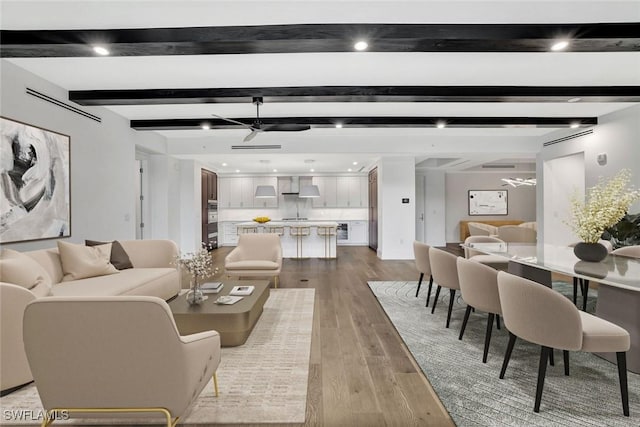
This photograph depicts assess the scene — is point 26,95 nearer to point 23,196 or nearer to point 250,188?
point 23,196

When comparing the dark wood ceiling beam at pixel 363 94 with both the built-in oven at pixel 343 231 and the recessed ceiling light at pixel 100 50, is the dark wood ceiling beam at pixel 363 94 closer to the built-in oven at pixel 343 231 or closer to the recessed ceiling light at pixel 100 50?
the recessed ceiling light at pixel 100 50

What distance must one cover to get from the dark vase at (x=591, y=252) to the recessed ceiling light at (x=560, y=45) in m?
1.74

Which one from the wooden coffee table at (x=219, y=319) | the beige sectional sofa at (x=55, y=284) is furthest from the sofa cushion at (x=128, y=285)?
the wooden coffee table at (x=219, y=319)

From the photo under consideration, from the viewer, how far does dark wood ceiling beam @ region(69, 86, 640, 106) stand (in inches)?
159

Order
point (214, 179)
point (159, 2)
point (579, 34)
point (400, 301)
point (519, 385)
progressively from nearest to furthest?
point (519, 385) → point (159, 2) → point (579, 34) → point (400, 301) → point (214, 179)

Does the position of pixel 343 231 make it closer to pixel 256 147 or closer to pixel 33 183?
pixel 256 147

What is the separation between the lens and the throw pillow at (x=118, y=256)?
13.0 feet

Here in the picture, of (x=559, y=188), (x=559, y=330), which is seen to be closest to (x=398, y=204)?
(x=559, y=188)

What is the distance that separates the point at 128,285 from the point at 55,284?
27.9 inches

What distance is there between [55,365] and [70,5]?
8.38 feet

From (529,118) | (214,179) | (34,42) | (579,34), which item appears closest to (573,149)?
(529,118)

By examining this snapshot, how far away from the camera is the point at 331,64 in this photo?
3.41 m

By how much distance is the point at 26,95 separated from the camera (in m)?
3.47

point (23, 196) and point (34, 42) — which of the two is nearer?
point (34, 42)
